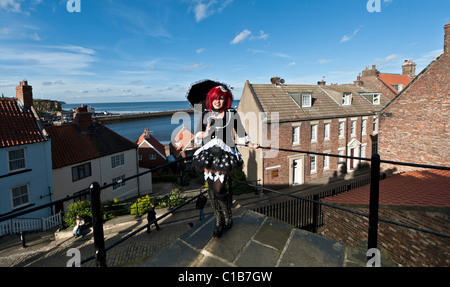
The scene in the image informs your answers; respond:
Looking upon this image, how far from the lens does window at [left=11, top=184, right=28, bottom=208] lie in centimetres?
1627

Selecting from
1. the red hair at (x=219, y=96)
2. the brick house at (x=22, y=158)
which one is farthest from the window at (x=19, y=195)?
the red hair at (x=219, y=96)

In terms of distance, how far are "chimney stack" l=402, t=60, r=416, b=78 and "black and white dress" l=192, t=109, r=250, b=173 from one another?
151 ft

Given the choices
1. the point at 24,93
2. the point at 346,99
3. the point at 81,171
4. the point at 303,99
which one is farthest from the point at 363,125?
the point at 24,93

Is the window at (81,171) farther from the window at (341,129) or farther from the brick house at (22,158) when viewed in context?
the window at (341,129)

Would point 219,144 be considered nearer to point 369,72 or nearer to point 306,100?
point 306,100

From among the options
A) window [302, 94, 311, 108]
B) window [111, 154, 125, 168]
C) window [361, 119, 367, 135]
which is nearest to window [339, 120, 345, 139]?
window [361, 119, 367, 135]

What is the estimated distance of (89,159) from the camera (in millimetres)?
20406

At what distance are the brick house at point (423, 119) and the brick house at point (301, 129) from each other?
7.42 meters

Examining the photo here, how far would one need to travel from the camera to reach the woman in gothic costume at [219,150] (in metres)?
3.30

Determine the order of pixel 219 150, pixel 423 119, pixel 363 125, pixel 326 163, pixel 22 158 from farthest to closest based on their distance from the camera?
pixel 363 125 → pixel 326 163 → pixel 22 158 → pixel 423 119 → pixel 219 150

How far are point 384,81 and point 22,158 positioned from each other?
40.8 meters

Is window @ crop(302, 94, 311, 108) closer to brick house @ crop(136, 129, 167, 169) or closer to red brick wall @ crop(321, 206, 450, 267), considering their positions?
red brick wall @ crop(321, 206, 450, 267)

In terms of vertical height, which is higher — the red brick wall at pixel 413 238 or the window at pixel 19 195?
the red brick wall at pixel 413 238

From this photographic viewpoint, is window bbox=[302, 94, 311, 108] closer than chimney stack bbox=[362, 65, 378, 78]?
Yes
